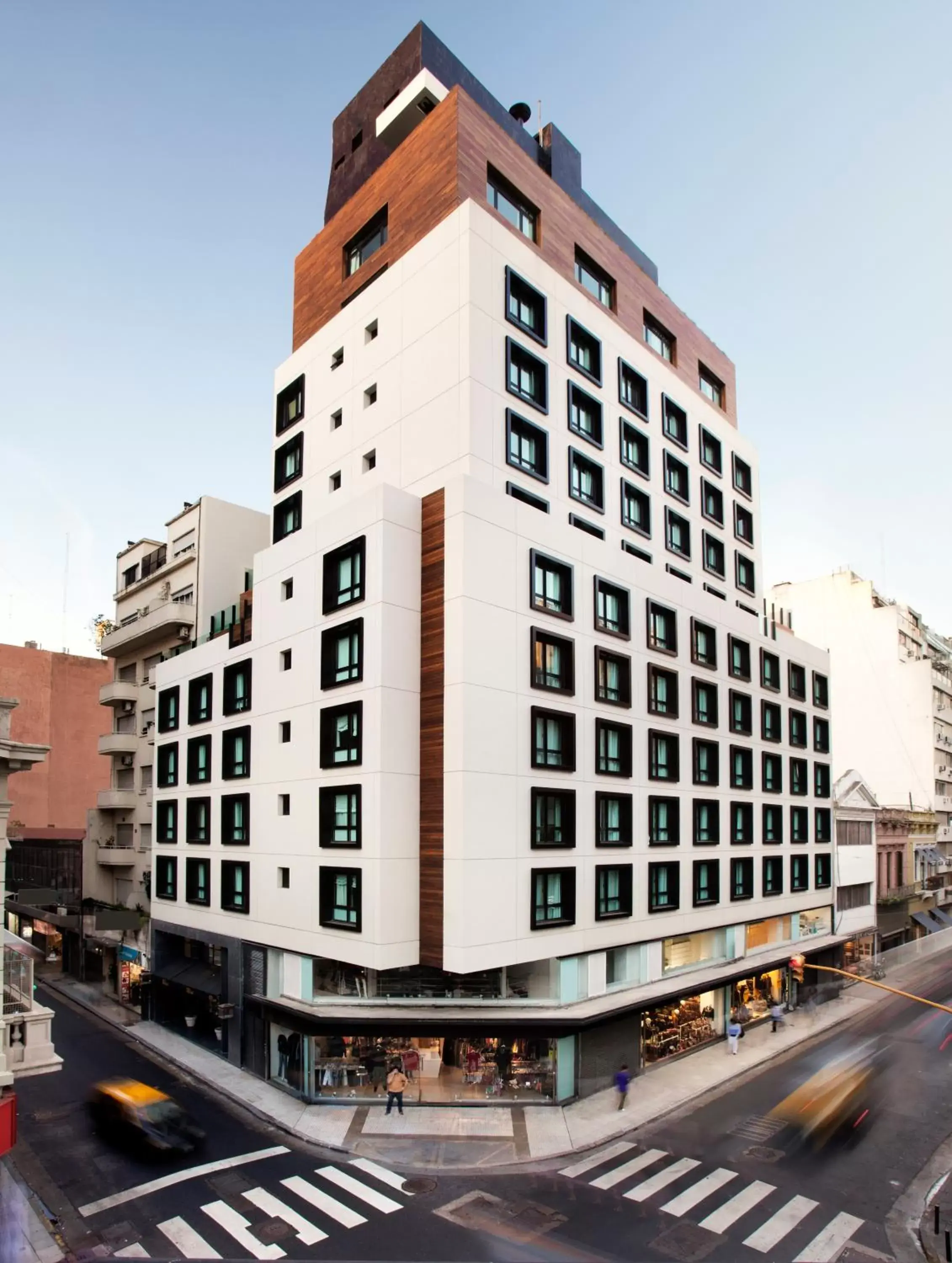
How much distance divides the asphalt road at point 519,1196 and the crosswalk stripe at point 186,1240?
37 mm

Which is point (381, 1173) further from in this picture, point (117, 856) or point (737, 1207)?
point (117, 856)

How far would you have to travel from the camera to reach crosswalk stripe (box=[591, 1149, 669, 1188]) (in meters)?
22.3

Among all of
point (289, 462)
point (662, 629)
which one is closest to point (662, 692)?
point (662, 629)

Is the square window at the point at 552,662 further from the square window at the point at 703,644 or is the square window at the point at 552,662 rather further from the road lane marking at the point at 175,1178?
the road lane marking at the point at 175,1178

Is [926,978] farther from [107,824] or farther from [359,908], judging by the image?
[107,824]

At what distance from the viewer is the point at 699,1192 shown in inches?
862

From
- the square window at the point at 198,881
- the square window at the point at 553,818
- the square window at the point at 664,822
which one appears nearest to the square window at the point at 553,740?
the square window at the point at 553,818

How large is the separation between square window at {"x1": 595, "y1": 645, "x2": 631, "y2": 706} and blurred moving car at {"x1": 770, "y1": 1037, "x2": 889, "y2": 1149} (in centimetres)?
1527

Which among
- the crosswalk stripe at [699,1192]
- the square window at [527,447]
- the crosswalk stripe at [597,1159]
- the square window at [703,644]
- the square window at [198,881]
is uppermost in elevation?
the square window at [527,447]

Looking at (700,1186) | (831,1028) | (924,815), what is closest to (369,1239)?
(700,1186)

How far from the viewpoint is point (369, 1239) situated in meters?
19.2

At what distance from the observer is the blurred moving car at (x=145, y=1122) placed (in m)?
24.2

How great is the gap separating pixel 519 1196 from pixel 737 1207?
218 inches

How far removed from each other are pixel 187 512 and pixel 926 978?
5414 cm
